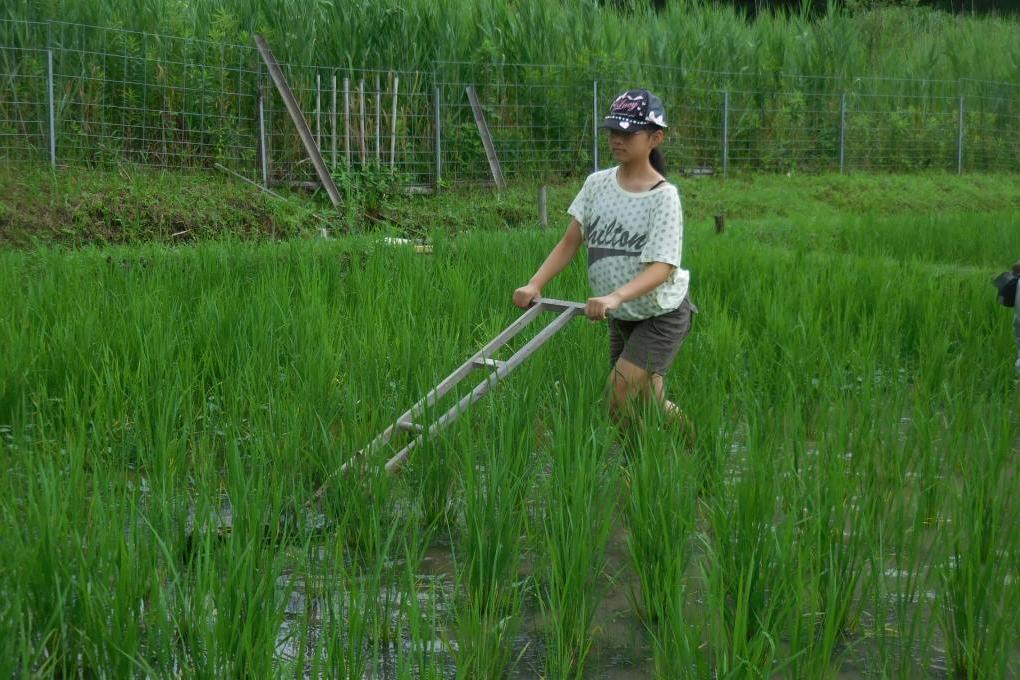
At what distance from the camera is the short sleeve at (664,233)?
3.66m

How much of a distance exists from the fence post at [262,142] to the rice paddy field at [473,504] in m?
5.53

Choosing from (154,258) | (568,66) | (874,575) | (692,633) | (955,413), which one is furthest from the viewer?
(568,66)

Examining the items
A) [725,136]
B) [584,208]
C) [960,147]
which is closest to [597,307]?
[584,208]

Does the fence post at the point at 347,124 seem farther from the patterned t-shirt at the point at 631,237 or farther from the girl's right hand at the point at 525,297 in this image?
the girl's right hand at the point at 525,297

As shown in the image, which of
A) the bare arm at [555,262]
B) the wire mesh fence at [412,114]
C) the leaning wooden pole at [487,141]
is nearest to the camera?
the bare arm at [555,262]

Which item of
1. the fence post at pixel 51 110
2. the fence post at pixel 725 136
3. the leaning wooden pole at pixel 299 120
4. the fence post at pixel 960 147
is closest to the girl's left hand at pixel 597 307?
the fence post at pixel 51 110

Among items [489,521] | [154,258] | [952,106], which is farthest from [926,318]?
[952,106]

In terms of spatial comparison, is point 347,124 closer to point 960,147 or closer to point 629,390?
point 629,390

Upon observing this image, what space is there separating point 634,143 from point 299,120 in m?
7.52

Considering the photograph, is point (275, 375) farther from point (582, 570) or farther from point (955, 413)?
point (955, 413)

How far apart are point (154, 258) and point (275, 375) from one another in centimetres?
285

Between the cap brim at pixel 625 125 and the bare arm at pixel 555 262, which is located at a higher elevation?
the cap brim at pixel 625 125

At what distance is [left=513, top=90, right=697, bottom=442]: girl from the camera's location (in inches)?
143

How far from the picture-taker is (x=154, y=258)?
21.8ft
